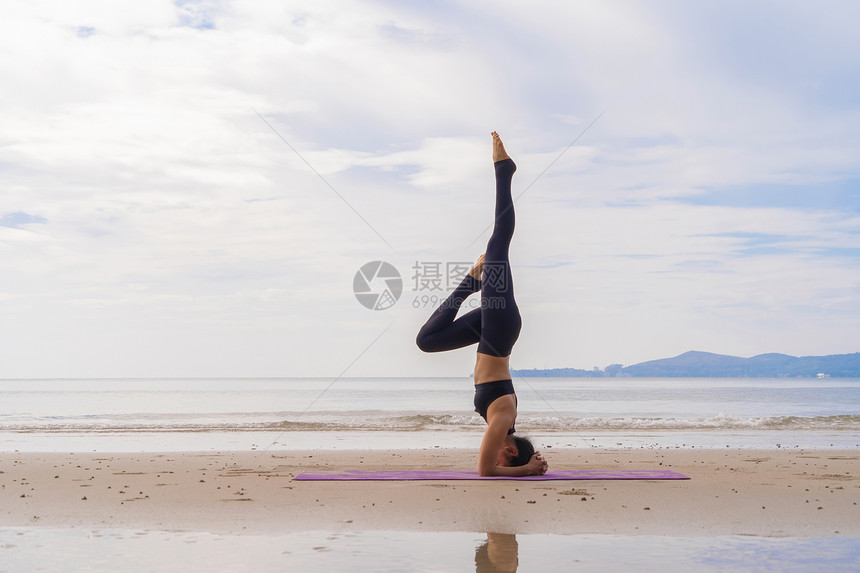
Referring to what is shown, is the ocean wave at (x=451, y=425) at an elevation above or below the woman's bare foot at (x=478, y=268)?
below

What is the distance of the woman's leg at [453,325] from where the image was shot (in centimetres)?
722

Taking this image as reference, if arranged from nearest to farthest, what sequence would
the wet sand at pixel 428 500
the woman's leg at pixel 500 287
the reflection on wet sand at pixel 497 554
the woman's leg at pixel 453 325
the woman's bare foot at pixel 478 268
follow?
the reflection on wet sand at pixel 497 554 < the wet sand at pixel 428 500 < the woman's leg at pixel 500 287 < the woman's bare foot at pixel 478 268 < the woman's leg at pixel 453 325

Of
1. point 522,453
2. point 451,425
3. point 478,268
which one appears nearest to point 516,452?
point 522,453

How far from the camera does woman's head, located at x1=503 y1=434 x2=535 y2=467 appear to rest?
285 inches

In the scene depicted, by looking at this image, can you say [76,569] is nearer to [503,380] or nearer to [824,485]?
[503,380]

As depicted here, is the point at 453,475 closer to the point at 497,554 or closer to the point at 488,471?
the point at 488,471

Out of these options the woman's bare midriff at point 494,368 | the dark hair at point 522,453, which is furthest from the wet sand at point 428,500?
the woman's bare midriff at point 494,368

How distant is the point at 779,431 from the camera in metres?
16.2

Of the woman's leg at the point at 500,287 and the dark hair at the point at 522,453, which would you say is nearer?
the woman's leg at the point at 500,287

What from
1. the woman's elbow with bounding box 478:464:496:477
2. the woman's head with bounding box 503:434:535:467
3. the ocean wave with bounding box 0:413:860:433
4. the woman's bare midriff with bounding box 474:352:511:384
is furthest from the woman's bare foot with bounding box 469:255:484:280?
the ocean wave with bounding box 0:413:860:433

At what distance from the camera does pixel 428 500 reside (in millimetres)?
5922

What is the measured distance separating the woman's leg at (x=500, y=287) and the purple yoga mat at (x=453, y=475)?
4.28 feet

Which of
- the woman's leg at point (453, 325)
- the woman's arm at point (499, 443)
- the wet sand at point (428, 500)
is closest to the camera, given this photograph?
the wet sand at point (428, 500)

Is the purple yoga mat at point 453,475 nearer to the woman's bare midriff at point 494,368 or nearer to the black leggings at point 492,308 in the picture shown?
the woman's bare midriff at point 494,368
